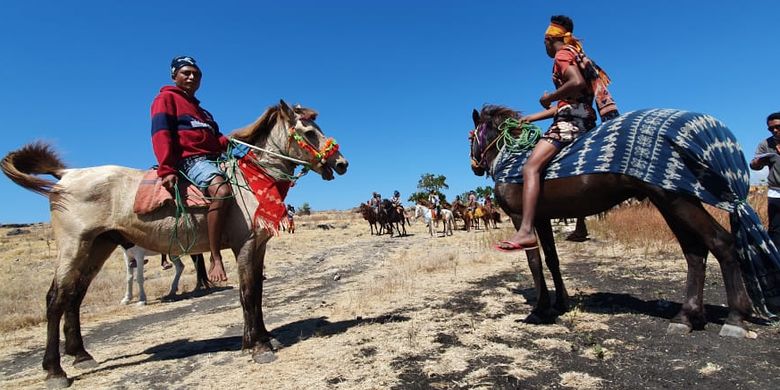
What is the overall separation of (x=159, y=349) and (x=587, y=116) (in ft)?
17.8

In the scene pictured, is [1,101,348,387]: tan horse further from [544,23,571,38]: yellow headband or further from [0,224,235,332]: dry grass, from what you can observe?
[0,224,235,332]: dry grass

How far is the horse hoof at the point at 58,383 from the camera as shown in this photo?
368cm

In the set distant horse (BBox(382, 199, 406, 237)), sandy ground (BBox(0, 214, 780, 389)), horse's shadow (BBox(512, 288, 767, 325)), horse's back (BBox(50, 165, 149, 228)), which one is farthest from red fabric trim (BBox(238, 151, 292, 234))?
distant horse (BBox(382, 199, 406, 237))

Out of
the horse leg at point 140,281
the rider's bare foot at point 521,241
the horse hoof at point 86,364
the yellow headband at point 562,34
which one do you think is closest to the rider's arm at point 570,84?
the yellow headband at point 562,34

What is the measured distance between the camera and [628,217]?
11.8 meters

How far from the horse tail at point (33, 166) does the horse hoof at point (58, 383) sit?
1.80 m

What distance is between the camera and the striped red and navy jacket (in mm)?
3963

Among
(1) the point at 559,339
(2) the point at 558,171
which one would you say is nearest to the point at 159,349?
(1) the point at 559,339

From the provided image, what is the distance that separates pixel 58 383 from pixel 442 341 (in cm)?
354

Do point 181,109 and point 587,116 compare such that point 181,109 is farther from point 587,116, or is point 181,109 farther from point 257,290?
point 587,116

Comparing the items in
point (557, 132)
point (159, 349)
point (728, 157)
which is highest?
point (557, 132)

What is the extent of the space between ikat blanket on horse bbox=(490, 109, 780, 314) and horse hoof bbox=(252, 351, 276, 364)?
3.49 meters

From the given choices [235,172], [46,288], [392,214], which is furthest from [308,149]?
[392,214]

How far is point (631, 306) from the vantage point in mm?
4555
